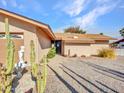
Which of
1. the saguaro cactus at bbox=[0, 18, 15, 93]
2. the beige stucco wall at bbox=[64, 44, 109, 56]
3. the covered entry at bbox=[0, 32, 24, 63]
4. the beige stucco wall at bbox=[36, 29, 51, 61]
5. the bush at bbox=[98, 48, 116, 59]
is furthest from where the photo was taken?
the beige stucco wall at bbox=[64, 44, 109, 56]

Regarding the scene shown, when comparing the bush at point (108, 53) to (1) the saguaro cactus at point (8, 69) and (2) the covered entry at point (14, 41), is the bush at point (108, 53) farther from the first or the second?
(1) the saguaro cactus at point (8, 69)

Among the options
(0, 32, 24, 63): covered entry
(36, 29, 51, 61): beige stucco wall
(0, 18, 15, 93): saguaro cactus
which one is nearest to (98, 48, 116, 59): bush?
(36, 29, 51, 61): beige stucco wall

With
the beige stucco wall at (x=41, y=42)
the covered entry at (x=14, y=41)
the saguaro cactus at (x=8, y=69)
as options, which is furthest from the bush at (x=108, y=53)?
the saguaro cactus at (x=8, y=69)

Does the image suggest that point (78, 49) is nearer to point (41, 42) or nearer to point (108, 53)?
point (108, 53)

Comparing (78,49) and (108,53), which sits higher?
(78,49)

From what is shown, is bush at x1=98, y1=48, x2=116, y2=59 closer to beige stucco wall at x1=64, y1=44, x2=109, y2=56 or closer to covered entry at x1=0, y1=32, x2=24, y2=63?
beige stucco wall at x1=64, y1=44, x2=109, y2=56

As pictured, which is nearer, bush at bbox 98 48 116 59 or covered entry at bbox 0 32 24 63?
covered entry at bbox 0 32 24 63

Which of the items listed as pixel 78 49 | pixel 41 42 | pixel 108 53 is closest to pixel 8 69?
pixel 41 42

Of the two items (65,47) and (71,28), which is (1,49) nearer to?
(65,47)

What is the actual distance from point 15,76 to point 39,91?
14.0 ft

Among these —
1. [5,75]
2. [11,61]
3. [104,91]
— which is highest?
[11,61]

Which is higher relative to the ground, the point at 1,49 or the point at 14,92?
the point at 1,49

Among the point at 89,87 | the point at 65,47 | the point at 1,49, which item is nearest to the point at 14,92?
the point at 89,87

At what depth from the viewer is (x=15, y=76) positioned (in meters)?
9.72
